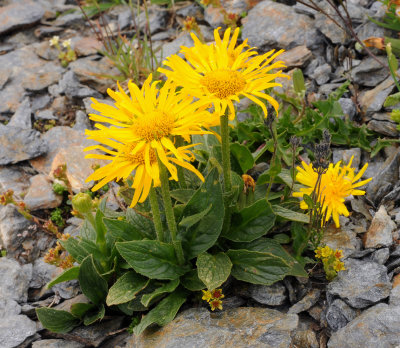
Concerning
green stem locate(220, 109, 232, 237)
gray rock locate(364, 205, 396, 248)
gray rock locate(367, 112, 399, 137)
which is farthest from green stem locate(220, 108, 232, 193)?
gray rock locate(367, 112, 399, 137)

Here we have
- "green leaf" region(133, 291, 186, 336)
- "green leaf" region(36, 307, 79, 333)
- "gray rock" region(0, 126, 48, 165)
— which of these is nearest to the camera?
"green leaf" region(133, 291, 186, 336)

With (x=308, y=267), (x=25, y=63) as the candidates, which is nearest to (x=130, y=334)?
(x=308, y=267)

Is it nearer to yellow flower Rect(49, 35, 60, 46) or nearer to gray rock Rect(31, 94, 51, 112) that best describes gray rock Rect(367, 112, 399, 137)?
gray rock Rect(31, 94, 51, 112)

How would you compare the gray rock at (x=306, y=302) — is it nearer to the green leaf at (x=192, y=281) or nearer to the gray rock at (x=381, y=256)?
the gray rock at (x=381, y=256)

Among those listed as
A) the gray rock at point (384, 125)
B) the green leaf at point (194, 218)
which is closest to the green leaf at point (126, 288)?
the green leaf at point (194, 218)

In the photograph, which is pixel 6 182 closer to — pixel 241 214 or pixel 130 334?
pixel 130 334

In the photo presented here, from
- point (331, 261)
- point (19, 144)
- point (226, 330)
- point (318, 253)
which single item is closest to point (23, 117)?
point (19, 144)
